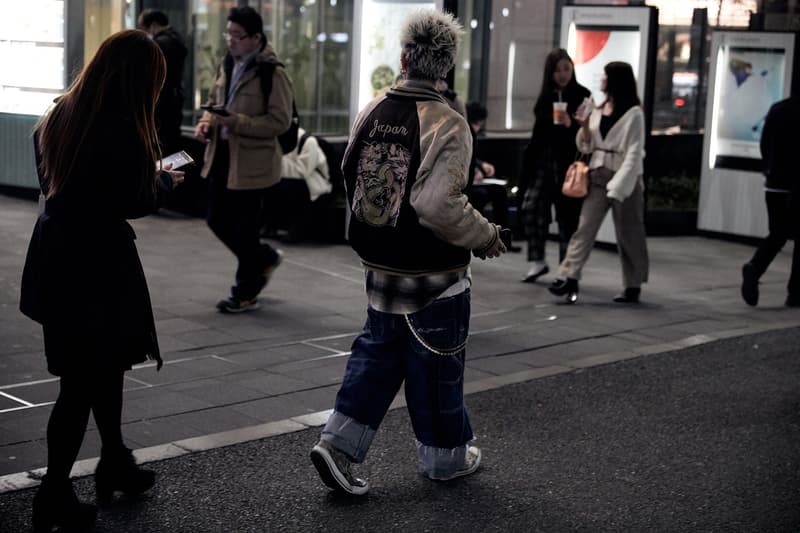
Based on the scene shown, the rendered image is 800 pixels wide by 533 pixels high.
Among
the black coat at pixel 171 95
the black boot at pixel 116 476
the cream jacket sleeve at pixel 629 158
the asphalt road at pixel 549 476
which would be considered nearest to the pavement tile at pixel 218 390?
the asphalt road at pixel 549 476

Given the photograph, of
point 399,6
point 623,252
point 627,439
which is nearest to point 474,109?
point 399,6

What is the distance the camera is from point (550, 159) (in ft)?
33.4

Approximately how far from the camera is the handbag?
9.48 meters

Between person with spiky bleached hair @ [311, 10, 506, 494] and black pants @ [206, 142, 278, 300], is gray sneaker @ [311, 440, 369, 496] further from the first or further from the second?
black pants @ [206, 142, 278, 300]

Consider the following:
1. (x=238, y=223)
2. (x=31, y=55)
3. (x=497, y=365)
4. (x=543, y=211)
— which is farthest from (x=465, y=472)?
(x=31, y=55)

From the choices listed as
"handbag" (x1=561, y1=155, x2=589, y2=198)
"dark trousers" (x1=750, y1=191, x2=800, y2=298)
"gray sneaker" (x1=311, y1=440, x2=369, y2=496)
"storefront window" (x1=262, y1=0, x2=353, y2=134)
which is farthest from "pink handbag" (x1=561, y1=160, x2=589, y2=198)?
"storefront window" (x1=262, y1=0, x2=353, y2=134)

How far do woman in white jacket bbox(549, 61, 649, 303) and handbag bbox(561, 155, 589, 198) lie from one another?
0.09 meters

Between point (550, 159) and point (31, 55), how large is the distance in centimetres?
512

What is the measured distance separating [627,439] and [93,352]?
2653mm

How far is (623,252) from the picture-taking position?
970 cm

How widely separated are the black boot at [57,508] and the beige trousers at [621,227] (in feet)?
18.0

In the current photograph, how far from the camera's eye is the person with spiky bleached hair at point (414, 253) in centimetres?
494

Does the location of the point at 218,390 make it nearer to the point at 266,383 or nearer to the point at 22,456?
the point at 266,383

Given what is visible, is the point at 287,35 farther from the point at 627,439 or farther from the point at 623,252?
the point at 627,439
